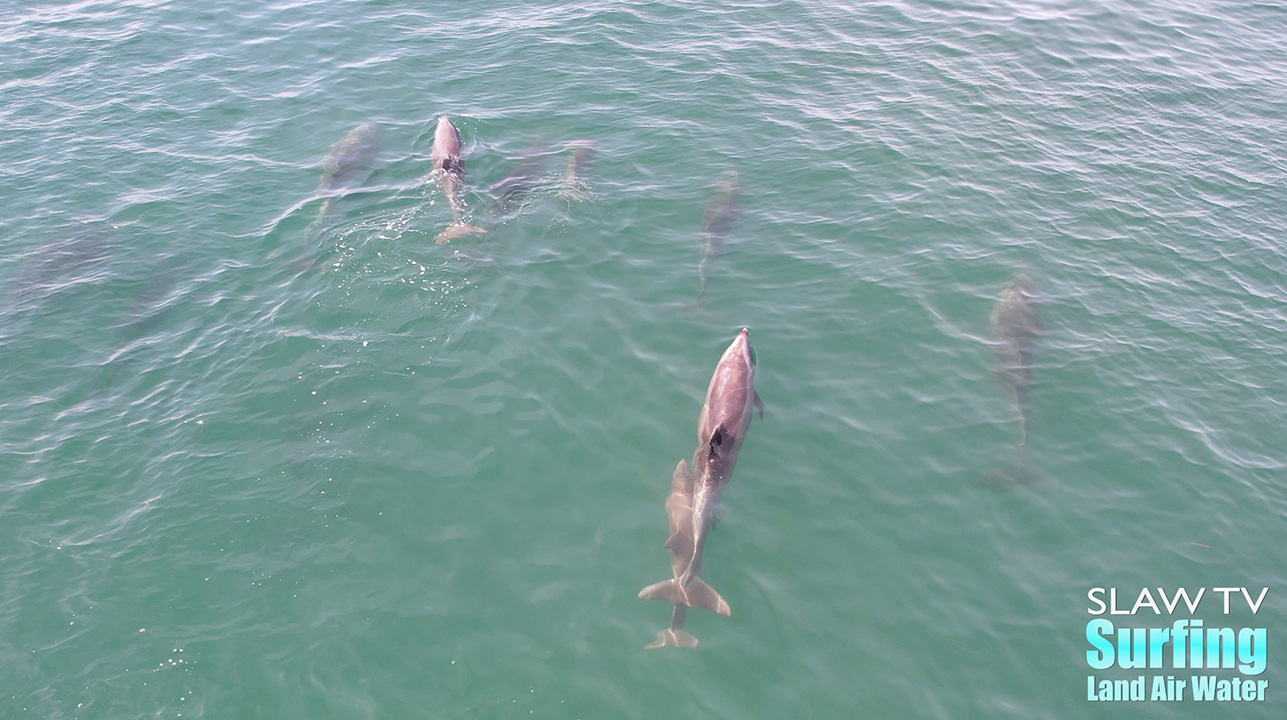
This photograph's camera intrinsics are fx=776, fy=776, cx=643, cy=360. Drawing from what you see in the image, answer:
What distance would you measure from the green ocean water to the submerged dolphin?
371 millimetres

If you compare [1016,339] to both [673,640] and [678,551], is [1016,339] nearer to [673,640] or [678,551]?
[678,551]

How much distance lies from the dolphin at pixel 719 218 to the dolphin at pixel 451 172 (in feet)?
18.5

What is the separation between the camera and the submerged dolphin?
39.7ft

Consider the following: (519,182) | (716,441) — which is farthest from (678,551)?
(519,182)

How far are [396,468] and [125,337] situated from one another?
7880mm

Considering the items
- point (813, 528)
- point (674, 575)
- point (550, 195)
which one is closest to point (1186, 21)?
point (550, 195)

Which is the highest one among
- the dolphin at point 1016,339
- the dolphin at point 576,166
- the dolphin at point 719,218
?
the dolphin at point 576,166

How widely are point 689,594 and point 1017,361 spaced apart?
926 centimetres

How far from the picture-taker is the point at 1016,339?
17094 millimetres

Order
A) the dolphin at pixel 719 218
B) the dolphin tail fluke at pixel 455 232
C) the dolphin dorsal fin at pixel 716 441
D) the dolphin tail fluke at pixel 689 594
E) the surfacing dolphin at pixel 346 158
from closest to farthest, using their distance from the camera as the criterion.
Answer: the dolphin tail fluke at pixel 689 594, the dolphin dorsal fin at pixel 716 441, the dolphin at pixel 719 218, the dolphin tail fluke at pixel 455 232, the surfacing dolphin at pixel 346 158

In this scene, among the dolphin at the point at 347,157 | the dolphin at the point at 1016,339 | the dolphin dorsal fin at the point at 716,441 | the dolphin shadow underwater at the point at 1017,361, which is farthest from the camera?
the dolphin at the point at 347,157

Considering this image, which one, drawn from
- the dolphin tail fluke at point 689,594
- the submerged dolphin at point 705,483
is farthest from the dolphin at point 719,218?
the dolphin tail fluke at point 689,594

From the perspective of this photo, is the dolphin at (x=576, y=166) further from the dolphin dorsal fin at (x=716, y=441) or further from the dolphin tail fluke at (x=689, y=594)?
the dolphin tail fluke at (x=689, y=594)

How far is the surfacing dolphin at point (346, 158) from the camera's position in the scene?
21641 mm
